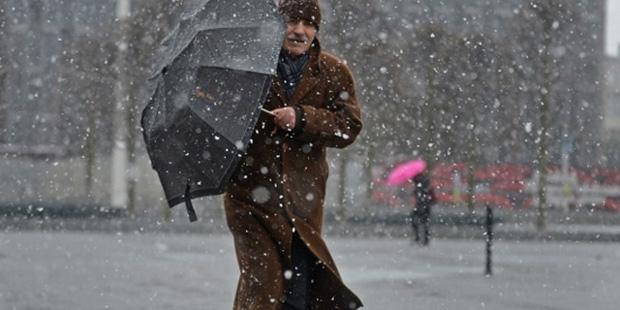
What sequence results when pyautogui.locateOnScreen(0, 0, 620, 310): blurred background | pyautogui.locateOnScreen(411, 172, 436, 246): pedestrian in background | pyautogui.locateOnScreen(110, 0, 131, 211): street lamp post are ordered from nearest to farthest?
pyautogui.locateOnScreen(0, 0, 620, 310): blurred background, pyautogui.locateOnScreen(411, 172, 436, 246): pedestrian in background, pyautogui.locateOnScreen(110, 0, 131, 211): street lamp post

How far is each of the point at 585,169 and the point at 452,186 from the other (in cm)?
580

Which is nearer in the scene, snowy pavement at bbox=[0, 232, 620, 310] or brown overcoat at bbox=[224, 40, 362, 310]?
brown overcoat at bbox=[224, 40, 362, 310]

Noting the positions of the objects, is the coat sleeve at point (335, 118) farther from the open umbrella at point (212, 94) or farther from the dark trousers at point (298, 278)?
the dark trousers at point (298, 278)

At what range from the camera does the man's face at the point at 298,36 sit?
477 centimetres

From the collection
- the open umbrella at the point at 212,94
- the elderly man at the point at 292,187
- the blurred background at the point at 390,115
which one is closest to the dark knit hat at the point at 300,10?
the elderly man at the point at 292,187

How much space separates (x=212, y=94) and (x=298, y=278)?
2.64ft

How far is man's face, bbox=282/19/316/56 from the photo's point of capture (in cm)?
477

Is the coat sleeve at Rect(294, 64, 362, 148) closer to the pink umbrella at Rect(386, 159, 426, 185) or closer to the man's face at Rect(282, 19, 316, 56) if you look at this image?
the man's face at Rect(282, 19, 316, 56)

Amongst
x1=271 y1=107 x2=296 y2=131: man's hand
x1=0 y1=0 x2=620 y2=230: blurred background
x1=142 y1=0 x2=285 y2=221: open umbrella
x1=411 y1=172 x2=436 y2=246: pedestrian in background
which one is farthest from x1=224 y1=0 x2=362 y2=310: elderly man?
x1=0 y1=0 x2=620 y2=230: blurred background

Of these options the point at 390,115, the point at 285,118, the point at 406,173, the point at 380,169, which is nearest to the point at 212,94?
the point at 285,118

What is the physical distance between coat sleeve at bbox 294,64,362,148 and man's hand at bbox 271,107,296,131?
0.03 meters

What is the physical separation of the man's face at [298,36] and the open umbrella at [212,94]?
0.14 meters

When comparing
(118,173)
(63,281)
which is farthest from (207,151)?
(118,173)

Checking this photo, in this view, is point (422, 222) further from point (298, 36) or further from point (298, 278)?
point (298, 36)
